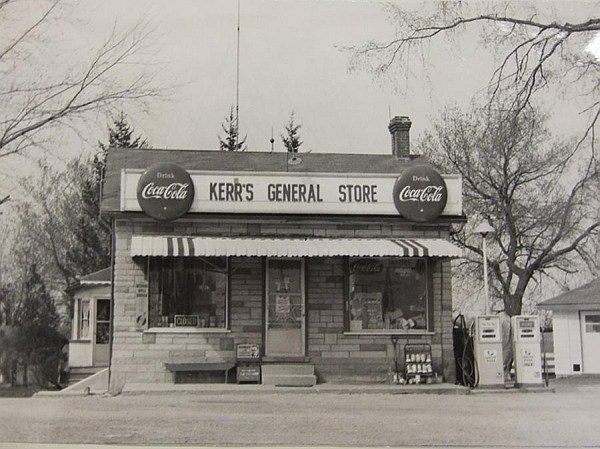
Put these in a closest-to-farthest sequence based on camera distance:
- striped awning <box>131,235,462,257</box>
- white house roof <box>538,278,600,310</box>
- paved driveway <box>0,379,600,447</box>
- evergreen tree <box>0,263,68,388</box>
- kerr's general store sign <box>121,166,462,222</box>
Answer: paved driveway <box>0,379,600,447</box> < striped awning <box>131,235,462,257</box> < kerr's general store sign <box>121,166,462,222</box> < evergreen tree <box>0,263,68,388</box> < white house roof <box>538,278,600,310</box>

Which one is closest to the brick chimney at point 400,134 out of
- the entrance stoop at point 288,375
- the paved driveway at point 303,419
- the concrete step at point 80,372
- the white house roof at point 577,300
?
the entrance stoop at point 288,375

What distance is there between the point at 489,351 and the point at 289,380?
3.35m

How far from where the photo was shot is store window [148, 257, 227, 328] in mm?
13562

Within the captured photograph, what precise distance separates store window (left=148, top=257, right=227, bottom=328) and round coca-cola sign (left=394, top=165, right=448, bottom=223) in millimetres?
3226

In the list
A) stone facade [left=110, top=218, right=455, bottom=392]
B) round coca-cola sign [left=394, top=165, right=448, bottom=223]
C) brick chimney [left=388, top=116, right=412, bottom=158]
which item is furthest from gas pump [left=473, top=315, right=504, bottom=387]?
brick chimney [left=388, top=116, right=412, bottom=158]

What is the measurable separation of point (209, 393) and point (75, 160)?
4423mm

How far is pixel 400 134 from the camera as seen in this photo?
52.6ft

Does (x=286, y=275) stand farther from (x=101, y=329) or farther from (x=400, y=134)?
(x=101, y=329)

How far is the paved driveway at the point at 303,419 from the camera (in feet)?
29.4

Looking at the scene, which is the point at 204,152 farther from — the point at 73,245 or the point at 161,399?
the point at 161,399

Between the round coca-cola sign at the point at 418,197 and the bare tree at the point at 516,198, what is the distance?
1.27 metres

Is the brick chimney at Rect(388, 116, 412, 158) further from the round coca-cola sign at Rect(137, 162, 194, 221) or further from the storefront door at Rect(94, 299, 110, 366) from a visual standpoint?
the storefront door at Rect(94, 299, 110, 366)

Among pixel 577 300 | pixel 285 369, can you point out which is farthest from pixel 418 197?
pixel 577 300

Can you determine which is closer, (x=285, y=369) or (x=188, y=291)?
(x=285, y=369)
